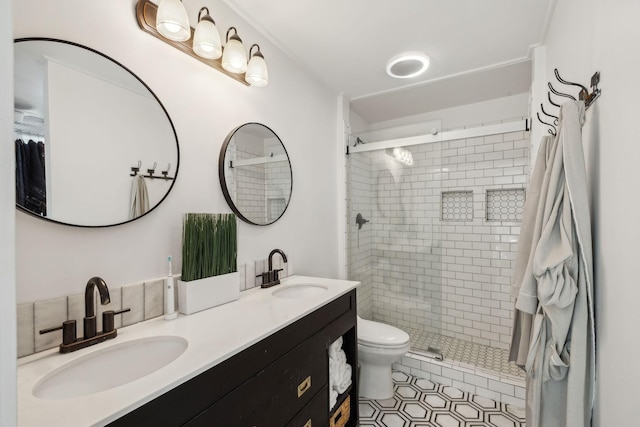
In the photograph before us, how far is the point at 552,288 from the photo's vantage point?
933mm

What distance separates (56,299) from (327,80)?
223cm

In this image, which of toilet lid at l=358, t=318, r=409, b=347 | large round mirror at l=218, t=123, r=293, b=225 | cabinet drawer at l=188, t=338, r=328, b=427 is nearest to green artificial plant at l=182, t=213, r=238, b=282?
large round mirror at l=218, t=123, r=293, b=225

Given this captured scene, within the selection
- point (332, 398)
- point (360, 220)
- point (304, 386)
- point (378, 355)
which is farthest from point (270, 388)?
point (360, 220)

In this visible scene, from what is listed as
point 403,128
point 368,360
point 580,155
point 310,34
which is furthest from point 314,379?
point 403,128

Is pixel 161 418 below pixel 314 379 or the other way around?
the other way around

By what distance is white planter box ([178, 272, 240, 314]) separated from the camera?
1.24 metres

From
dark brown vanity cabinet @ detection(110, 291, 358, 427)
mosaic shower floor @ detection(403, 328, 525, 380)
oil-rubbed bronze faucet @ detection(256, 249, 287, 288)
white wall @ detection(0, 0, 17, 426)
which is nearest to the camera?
white wall @ detection(0, 0, 17, 426)

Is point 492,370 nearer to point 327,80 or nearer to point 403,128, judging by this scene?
point 403,128

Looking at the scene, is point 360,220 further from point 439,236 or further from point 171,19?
point 171,19

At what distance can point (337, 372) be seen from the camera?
160cm

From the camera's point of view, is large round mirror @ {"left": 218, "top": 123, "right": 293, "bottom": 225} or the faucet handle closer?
the faucet handle

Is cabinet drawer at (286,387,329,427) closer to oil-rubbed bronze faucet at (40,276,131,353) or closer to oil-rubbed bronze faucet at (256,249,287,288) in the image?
oil-rubbed bronze faucet at (256,249,287,288)

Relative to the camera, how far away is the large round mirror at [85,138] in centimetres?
92

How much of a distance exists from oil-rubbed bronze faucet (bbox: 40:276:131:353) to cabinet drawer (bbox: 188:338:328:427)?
1.53 feet
